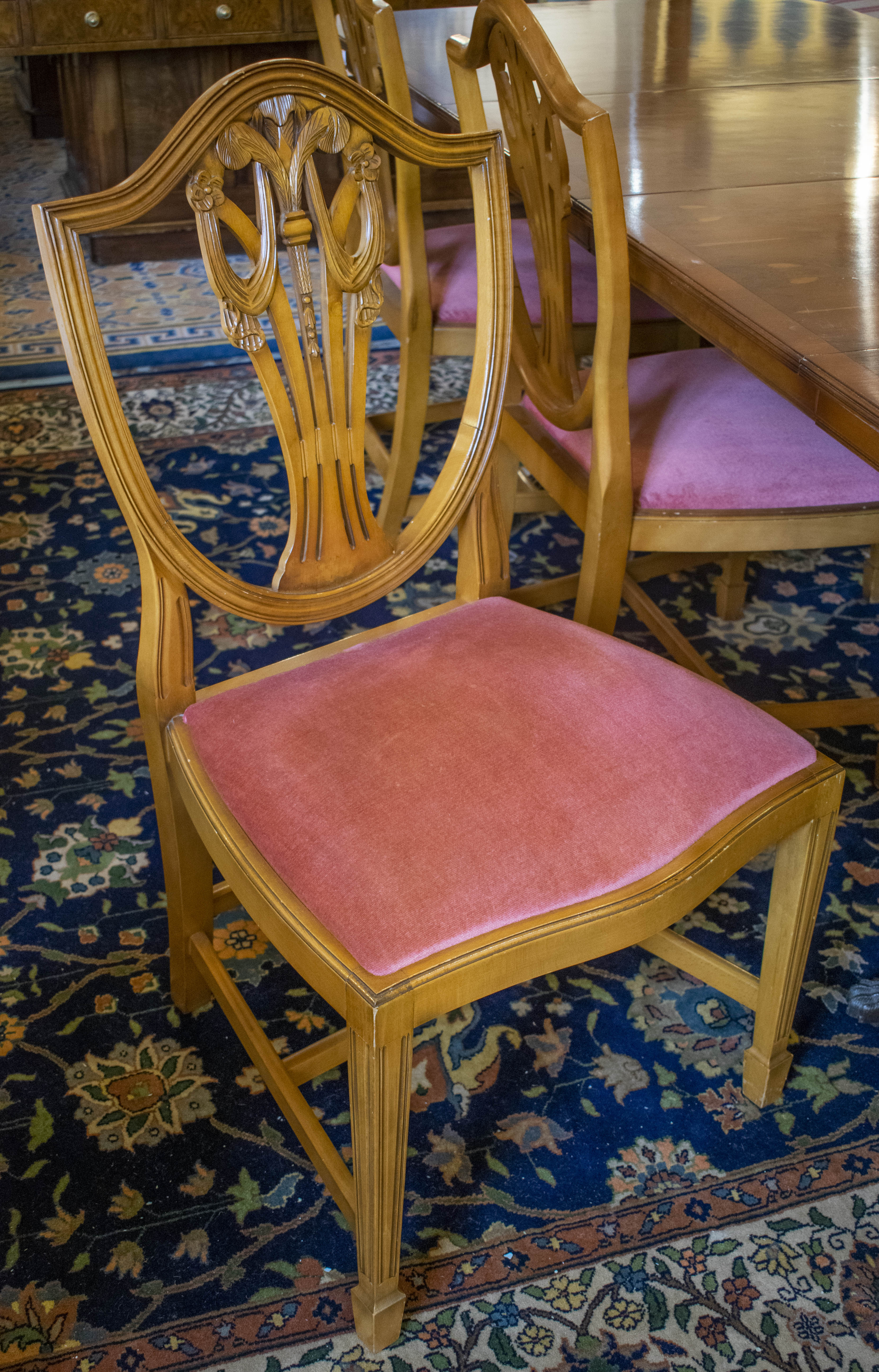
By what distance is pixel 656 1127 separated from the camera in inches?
53.1

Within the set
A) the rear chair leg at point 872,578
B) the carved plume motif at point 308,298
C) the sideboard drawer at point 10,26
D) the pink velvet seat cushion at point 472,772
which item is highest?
the sideboard drawer at point 10,26

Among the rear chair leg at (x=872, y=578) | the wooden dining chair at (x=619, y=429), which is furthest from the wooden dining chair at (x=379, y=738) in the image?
the rear chair leg at (x=872, y=578)

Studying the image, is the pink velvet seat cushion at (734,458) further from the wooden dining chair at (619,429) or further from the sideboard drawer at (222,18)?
the sideboard drawer at (222,18)

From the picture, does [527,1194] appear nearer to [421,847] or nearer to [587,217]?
[421,847]

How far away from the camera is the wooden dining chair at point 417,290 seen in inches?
73.8

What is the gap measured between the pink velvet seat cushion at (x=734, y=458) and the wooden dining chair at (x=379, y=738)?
310mm

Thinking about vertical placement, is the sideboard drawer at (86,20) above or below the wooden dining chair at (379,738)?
above

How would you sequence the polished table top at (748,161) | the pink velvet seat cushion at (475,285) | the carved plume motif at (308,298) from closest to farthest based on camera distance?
the carved plume motif at (308,298) → the polished table top at (748,161) → the pink velvet seat cushion at (475,285)

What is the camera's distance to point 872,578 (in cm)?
223

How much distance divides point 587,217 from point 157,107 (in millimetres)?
2680

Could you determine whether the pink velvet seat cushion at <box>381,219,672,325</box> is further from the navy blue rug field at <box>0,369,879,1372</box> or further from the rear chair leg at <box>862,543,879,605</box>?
the navy blue rug field at <box>0,369,879,1372</box>

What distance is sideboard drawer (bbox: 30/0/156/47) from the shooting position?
135 inches

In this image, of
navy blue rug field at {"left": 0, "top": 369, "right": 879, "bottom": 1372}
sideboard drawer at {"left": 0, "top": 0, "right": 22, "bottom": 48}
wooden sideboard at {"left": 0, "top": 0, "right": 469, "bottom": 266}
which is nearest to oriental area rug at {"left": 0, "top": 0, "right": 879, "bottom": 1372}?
navy blue rug field at {"left": 0, "top": 369, "right": 879, "bottom": 1372}

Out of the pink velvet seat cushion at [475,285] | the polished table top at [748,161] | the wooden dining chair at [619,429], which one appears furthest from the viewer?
the pink velvet seat cushion at [475,285]
